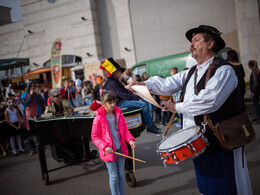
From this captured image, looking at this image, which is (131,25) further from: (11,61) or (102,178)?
(102,178)

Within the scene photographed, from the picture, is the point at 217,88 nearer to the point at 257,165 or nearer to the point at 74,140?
the point at 257,165

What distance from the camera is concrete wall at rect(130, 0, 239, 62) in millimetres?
17516

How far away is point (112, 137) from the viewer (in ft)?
10.2

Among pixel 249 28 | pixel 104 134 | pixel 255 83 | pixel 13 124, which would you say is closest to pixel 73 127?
pixel 104 134

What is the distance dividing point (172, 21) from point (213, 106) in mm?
18200

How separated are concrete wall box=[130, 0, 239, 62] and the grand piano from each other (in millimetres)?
16047

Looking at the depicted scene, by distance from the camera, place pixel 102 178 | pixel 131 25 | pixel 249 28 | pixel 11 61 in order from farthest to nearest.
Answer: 1. pixel 11 61
2. pixel 131 25
3. pixel 249 28
4. pixel 102 178

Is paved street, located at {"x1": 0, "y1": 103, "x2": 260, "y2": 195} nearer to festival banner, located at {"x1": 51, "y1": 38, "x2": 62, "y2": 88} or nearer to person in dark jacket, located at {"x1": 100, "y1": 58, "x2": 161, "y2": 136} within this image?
person in dark jacket, located at {"x1": 100, "y1": 58, "x2": 161, "y2": 136}

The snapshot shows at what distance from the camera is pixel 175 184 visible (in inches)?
148

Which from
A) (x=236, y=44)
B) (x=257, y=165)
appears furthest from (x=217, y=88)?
(x=236, y=44)

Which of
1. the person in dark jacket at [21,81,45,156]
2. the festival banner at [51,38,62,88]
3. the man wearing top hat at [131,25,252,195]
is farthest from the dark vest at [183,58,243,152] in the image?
the festival banner at [51,38,62,88]

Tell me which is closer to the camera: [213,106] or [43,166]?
[213,106]

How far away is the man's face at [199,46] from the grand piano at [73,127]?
73.3 inches

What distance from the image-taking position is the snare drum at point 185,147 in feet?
6.40
